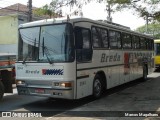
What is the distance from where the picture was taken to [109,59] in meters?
11.6

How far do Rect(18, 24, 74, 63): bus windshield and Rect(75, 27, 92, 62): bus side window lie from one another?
0.28 meters

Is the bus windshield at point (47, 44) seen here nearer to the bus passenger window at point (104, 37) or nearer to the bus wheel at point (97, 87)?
the bus wheel at point (97, 87)

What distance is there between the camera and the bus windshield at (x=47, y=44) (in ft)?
29.2

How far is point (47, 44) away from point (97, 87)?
2.64 meters

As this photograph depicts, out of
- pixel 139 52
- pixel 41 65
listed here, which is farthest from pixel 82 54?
pixel 139 52

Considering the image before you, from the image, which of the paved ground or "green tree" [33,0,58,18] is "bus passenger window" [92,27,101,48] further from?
"green tree" [33,0,58,18]

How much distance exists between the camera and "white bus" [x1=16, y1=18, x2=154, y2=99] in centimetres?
888

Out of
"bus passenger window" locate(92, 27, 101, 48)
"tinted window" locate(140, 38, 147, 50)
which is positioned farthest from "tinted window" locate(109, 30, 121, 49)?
"tinted window" locate(140, 38, 147, 50)

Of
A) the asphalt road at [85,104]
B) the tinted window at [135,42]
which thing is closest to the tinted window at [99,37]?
the asphalt road at [85,104]

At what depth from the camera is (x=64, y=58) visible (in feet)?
29.1

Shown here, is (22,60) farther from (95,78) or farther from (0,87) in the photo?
(95,78)

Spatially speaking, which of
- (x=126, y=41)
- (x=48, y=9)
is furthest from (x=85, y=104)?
(x=126, y=41)

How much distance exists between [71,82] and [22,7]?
36.9 metres

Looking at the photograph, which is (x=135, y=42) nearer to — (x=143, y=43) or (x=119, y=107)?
(x=143, y=43)
